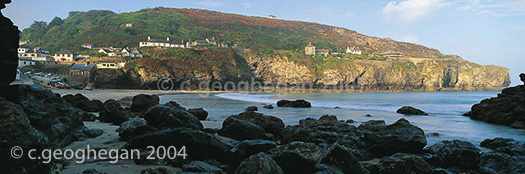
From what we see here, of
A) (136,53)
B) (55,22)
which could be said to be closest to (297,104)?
(136,53)

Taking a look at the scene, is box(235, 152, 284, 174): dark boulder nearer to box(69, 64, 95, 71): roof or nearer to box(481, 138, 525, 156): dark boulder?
box(481, 138, 525, 156): dark boulder

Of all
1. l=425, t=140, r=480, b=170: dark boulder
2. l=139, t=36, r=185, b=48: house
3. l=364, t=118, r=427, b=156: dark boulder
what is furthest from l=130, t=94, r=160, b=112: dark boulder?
l=139, t=36, r=185, b=48: house

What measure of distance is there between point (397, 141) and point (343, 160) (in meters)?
3.00

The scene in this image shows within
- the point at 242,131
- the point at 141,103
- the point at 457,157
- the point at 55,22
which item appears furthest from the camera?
the point at 55,22

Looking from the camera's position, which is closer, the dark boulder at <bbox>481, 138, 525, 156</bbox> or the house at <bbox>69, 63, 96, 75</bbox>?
the dark boulder at <bbox>481, 138, 525, 156</bbox>

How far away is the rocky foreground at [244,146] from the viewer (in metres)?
3.55

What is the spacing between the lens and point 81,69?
192ft

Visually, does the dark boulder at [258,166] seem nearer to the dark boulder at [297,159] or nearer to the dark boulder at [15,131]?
the dark boulder at [297,159]

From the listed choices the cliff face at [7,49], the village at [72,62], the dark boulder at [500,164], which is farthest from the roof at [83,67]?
the dark boulder at [500,164]

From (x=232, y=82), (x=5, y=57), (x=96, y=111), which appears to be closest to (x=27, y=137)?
(x=5, y=57)

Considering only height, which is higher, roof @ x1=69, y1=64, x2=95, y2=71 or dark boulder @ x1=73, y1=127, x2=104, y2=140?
roof @ x1=69, y1=64, x2=95, y2=71

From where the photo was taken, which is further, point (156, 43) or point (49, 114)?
point (156, 43)

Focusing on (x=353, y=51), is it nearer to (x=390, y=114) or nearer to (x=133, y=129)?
(x=390, y=114)

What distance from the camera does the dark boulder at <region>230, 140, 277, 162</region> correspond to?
17.5 ft
